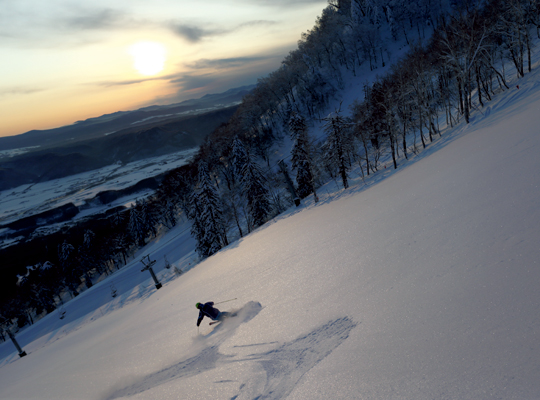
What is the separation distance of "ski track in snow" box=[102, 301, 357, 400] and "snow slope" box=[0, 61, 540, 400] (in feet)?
0.09

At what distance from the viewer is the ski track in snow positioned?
173 inches

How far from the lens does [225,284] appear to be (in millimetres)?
10773

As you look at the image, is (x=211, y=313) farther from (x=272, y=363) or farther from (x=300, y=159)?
(x=300, y=159)

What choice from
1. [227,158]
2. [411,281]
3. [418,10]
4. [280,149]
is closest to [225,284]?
[411,281]

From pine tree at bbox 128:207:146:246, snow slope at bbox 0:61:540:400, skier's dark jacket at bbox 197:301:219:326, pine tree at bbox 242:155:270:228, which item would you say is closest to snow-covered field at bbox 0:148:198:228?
pine tree at bbox 128:207:146:246

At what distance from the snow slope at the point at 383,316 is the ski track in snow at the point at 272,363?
3 cm

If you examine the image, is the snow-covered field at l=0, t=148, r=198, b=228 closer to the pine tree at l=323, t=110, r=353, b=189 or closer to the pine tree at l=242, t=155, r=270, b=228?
the pine tree at l=242, t=155, r=270, b=228

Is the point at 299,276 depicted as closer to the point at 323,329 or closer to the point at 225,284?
the point at 323,329

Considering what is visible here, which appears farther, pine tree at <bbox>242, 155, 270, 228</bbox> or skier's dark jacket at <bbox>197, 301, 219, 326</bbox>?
pine tree at <bbox>242, 155, 270, 228</bbox>

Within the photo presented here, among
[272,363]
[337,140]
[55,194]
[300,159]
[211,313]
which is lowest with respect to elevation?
[211,313]

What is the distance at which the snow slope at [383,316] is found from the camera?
3.24 metres

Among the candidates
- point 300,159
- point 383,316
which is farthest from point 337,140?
point 383,316

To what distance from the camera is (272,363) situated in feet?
16.1

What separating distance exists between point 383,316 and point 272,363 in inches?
90.1
